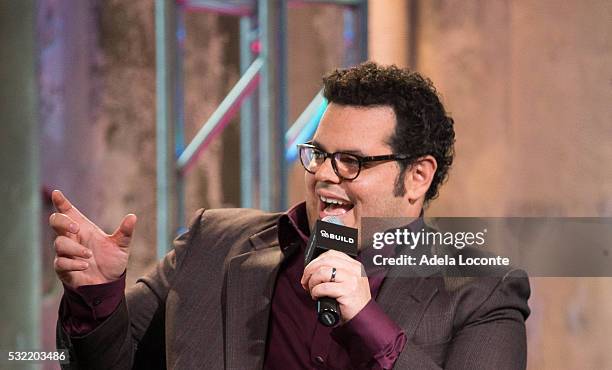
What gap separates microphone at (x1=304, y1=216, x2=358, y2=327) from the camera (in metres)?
1.24

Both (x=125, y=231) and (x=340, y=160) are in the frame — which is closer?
(x=125, y=231)

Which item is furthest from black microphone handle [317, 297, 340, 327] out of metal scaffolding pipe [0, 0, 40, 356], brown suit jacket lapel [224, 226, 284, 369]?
metal scaffolding pipe [0, 0, 40, 356]

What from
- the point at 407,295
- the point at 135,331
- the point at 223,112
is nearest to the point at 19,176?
the point at 223,112

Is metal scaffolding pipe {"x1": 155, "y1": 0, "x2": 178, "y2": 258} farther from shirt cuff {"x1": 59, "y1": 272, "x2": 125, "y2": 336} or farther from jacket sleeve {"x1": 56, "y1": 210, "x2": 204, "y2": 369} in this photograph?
shirt cuff {"x1": 59, "y1": 272, "x2": 125, "y2": 336}

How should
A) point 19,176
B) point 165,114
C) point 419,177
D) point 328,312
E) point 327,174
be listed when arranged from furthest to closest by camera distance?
1. point 165,114
2. point 19,176
3. point 419,177
4. point 327,174
5. point 328,312

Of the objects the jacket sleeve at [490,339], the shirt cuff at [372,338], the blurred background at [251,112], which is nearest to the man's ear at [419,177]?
the jacket sleeve at [490,339]

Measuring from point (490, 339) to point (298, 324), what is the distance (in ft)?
1.11

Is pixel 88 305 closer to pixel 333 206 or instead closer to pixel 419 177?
pixel 333 206

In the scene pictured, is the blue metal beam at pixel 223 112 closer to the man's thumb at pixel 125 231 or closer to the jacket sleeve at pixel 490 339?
the man's thumb at pixel 125 231

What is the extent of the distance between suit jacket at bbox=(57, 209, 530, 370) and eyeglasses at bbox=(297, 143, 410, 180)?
0.18 m

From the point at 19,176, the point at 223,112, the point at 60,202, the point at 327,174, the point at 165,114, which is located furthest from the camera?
the point at 223,112

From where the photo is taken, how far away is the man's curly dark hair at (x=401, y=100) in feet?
5.27

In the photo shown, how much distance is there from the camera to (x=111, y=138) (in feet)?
8.57

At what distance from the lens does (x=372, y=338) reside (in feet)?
4.30
